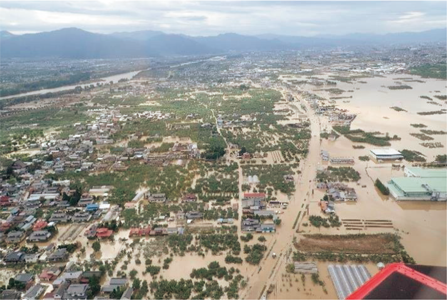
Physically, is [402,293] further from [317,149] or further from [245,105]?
[245,105]

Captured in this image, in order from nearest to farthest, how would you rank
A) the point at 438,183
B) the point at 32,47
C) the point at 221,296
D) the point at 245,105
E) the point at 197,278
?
the point at 221,296
the point at 197,278
the point at 438,183
the point at 245,105
the point at 32,47

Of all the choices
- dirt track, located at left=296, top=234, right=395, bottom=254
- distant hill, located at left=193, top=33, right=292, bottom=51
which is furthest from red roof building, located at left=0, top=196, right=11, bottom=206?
distant hill, located at left=193, top=33, right=292, bottom=51

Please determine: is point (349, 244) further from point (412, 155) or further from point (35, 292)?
point (412, 155)

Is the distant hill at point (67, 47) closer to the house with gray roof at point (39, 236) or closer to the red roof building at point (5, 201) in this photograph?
the red roof building at point (5, 201)

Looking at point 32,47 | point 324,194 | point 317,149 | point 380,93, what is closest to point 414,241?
point 324,194

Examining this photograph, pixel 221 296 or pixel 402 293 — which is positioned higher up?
pixel 402 293

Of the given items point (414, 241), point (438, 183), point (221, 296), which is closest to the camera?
point (221, 296)

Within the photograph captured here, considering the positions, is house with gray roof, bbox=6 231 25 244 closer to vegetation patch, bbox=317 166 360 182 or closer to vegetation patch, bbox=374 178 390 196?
vegetation patch, bbox=317 166 360 182
